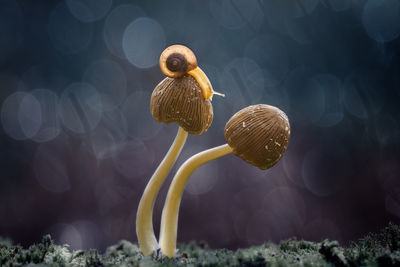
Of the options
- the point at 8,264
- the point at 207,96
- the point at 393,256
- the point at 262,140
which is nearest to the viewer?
the point at 393,256

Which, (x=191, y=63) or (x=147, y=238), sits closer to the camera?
(x=191, y=63)

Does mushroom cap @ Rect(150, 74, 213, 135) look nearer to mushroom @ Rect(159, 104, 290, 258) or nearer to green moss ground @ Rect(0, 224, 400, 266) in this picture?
mushroom @ Rect(159, 104, 290, 258)

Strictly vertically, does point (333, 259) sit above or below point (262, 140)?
below

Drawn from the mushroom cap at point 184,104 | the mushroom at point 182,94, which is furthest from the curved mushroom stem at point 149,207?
the mushroom cap at point 184,104

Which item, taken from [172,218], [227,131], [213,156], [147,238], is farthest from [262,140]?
[147,238]

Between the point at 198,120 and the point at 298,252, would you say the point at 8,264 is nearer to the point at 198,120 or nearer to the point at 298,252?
the point at 198,120

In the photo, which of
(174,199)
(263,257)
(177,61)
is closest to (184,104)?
(177,61)

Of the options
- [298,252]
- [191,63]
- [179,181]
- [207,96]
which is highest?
[191,63]
